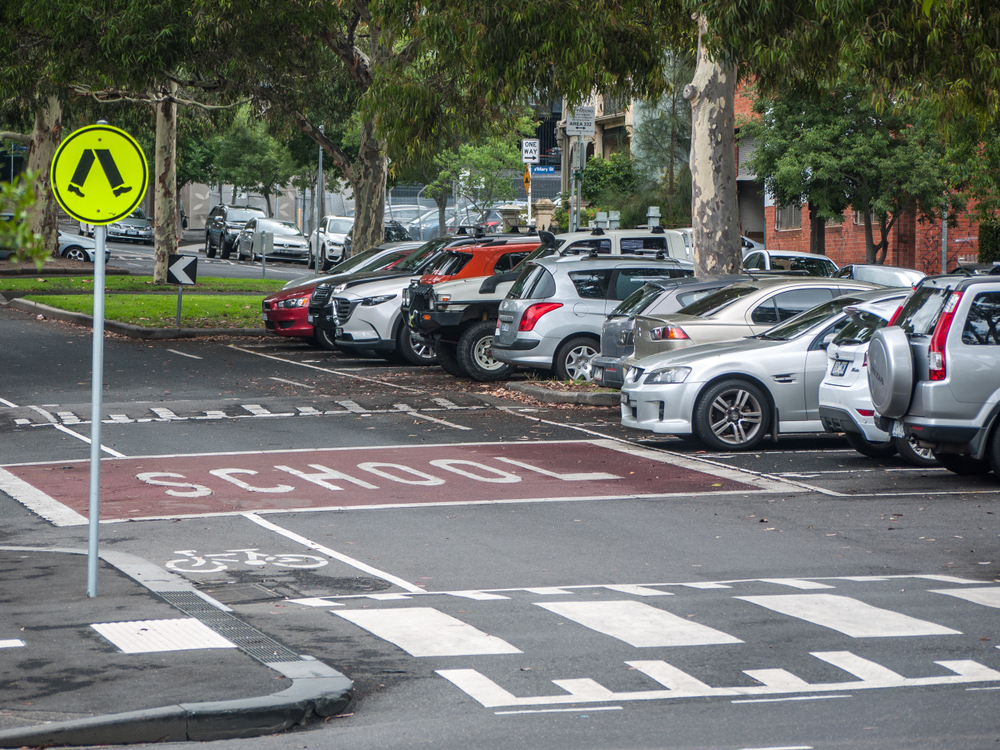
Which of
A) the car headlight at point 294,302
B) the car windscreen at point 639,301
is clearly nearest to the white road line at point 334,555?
the car windscreen at point 639,301

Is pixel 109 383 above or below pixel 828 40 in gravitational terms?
below

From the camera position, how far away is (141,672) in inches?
248

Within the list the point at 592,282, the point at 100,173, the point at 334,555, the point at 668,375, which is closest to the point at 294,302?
the point at 592,282

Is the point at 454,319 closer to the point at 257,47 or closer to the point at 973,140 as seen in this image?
the point at 257,47

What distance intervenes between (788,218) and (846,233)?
428 centimetres

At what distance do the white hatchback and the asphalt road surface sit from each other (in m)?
0.24

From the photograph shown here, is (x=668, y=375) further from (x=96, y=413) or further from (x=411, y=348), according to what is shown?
(x=411, y=348)

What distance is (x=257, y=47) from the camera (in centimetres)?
2691

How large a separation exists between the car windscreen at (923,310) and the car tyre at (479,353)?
9.34 meters

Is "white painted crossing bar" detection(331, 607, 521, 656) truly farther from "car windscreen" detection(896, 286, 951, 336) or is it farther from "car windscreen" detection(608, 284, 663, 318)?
"car windscreen" detection(608, 284, 663, 318)

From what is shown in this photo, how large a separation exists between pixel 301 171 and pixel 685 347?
54019 mm

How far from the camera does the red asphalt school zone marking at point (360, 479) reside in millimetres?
11836

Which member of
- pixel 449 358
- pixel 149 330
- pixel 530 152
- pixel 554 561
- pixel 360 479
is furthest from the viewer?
pixel 530 152

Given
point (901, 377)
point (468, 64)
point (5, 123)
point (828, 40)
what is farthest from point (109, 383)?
point (5, 123)
